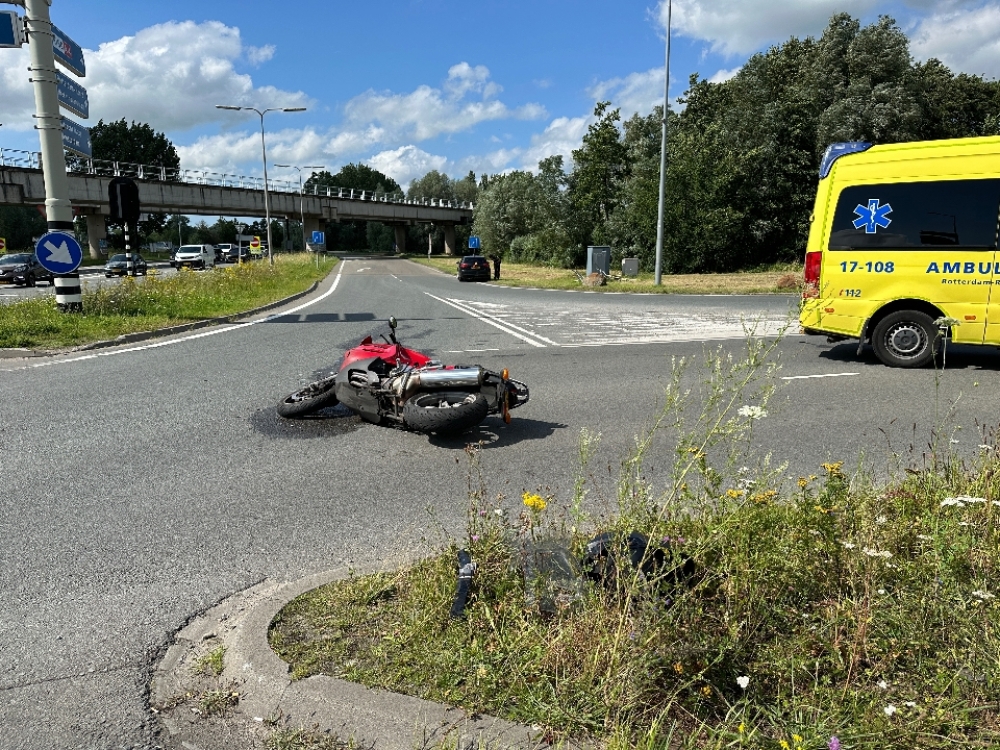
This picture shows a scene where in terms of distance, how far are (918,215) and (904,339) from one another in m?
1.57

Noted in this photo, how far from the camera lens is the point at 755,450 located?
17.8ft

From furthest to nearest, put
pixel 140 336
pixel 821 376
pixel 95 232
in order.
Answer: pixel 95 232 → pixel 140 336 → pixel 821 376

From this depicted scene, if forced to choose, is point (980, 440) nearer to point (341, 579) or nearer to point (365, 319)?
point (341, 579)

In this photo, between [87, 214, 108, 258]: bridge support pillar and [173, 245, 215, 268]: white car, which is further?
[87, 214, 108, 258]: bridge support pillar

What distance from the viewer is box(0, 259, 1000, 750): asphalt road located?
2.87 m

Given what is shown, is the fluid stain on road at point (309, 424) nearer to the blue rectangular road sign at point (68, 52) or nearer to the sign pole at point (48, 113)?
the sign pole at point (48, 113)

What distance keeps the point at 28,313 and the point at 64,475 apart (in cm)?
944

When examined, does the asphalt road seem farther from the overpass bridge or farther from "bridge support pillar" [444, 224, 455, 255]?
"bridge support pillar" [444, 224, 455, 255]

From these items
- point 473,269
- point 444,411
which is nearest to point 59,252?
point 444,411

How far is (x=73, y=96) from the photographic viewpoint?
45.1 feet

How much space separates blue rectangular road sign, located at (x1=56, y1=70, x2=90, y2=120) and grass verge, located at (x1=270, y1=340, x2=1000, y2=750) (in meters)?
14.2

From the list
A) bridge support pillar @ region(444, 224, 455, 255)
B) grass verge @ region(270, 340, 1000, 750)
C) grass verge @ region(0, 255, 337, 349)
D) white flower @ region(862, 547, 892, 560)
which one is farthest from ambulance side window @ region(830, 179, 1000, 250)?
bridge support pillar @ region(444, 224, 455, 255)

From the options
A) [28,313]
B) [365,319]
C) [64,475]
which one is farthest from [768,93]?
[64,475]

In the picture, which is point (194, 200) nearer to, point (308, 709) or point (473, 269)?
point (473, 269)
